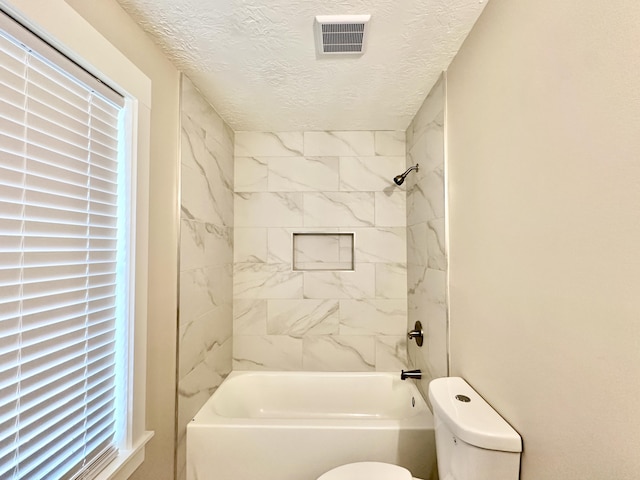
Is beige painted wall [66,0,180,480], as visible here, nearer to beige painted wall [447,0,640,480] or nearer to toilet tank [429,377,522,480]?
toilet tank [429,377,522,480]

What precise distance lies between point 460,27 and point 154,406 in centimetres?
205

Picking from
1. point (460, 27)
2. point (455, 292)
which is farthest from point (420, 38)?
point (455, 292)

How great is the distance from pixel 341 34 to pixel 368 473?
73.5 inches

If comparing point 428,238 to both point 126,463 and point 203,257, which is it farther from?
point 126,463

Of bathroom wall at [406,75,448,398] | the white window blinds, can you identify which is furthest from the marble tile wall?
bathroom wall at [406,75,448,398]

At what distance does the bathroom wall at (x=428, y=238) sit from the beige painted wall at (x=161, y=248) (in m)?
1.34

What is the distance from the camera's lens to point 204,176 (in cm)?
190

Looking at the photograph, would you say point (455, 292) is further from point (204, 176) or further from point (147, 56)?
point (147, 56)

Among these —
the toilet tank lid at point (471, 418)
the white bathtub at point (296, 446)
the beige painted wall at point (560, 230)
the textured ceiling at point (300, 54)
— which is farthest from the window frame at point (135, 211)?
the beige painted wall at point (560, 230)

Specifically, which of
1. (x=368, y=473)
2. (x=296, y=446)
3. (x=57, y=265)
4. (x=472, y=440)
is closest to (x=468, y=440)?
(x=472, y=440)

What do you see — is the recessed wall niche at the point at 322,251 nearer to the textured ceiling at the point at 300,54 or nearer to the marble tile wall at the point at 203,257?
the marble tile wall at the point at 203,257

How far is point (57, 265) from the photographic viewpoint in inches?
36.0

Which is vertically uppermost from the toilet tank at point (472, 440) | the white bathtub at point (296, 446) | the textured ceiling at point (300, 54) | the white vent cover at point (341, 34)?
the textured ceiling at point (300, 54)

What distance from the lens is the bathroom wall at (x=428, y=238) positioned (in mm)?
1651
